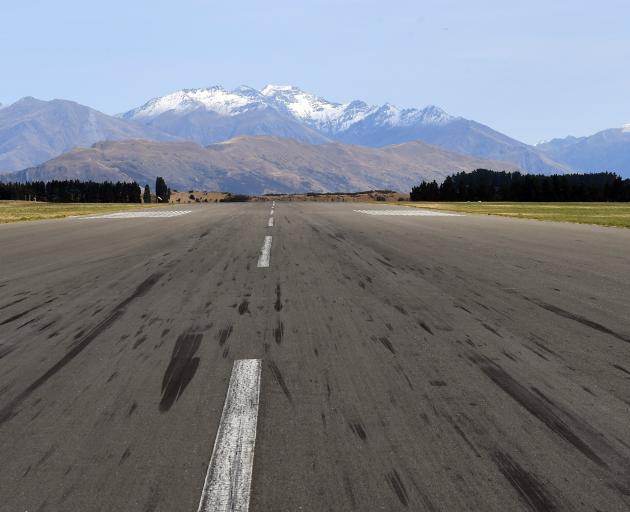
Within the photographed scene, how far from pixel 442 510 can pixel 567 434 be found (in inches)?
43.9

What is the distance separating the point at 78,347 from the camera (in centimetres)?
476

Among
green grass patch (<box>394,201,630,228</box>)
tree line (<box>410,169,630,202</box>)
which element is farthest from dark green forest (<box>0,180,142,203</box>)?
green grass patch (<box>394,201,630,228</box>)

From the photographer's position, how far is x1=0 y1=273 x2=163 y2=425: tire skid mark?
350 cm

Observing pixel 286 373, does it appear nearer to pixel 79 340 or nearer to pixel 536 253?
pixel 79 340

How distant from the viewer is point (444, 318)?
5660mm

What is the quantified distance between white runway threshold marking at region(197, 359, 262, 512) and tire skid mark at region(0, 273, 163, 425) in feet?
4.62

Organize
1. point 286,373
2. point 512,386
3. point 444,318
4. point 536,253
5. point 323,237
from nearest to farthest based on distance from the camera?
point 512,386
point 286,373
point 444,318
point 536,253
point 323,237

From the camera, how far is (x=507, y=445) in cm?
288

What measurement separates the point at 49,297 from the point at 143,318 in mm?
2095

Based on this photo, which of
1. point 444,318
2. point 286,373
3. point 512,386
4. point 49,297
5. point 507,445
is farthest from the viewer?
point 49,297

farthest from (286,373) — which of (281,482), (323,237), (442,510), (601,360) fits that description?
(323,237)

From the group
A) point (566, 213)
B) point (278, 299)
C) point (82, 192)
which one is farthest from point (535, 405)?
point (82, 192)

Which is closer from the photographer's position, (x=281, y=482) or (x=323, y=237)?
(x=281, y=482)

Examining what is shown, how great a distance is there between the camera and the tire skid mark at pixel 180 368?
3.59 meters
